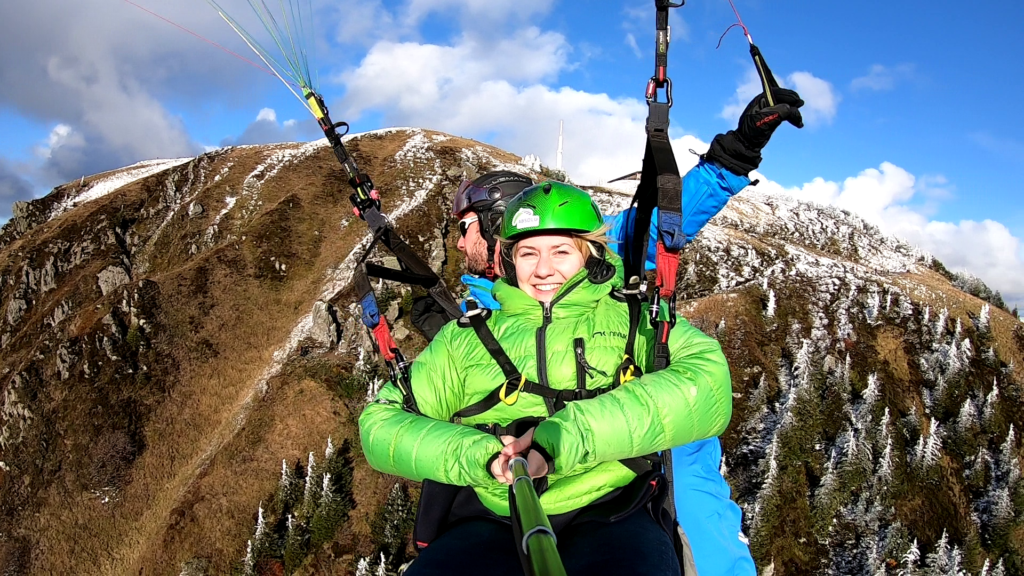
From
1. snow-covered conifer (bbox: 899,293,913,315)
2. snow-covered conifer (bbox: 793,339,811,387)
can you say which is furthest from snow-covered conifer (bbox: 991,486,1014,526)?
snow-covered conifer (bbox: 899,293,913,315)

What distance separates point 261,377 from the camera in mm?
47688

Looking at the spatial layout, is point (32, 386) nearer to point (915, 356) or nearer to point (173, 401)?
point (173, 401)

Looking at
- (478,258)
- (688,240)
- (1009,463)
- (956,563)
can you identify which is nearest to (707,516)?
(688,240)

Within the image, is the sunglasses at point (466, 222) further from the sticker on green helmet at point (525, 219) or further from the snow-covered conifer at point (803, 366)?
the snow-covered conifer at point (803, 366)

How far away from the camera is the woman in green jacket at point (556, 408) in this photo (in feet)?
15.3

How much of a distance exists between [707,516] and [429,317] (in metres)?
4.33

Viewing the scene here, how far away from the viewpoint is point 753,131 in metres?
6.23

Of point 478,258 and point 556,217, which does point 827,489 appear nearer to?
point 478,258

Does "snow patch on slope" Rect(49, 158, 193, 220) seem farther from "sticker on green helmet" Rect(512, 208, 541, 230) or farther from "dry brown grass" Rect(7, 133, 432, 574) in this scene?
"sticker on green helmet" Rect(512, 208, 541, 230)

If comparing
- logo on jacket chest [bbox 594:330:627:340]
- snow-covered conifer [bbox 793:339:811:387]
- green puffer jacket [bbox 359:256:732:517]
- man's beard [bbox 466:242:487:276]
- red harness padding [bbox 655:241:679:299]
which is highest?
snow-covered conifer [bbox 793:339:811:387]

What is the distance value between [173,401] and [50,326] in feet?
70.1

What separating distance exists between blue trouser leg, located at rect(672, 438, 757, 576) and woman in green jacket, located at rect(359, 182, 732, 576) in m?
1.08

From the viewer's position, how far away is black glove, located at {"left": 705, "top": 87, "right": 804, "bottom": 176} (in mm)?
5941

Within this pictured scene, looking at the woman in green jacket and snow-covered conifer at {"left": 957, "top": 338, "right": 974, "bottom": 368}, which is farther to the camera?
snow-covered conifer at {"left": 957, "top": 338, "right": 974, "bottom": 368}
